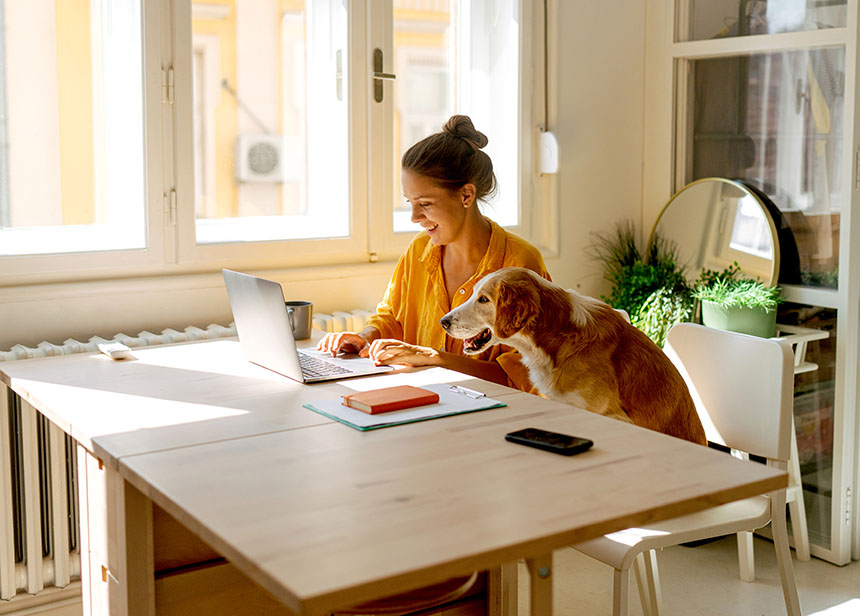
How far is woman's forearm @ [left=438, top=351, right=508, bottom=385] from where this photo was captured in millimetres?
2211

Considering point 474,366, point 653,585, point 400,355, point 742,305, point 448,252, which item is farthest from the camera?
point 742,305

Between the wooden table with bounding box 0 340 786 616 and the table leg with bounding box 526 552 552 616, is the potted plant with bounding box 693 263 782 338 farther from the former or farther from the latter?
the table leg with bounding box 526 552 552 616

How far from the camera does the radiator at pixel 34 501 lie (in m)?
2.41

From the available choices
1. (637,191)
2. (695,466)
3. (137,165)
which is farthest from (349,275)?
(695,466)

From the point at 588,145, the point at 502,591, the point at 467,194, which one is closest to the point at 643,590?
the point at 502,591

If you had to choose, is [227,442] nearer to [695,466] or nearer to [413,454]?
[413,454]

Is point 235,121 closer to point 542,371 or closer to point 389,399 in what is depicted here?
point 542,371

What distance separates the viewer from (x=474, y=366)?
7.52ft

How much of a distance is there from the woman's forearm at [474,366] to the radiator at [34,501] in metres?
1.01

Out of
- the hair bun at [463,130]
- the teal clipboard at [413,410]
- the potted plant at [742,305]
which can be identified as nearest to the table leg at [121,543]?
the teal clipboard at [413,410]

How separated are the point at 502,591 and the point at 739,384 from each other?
81cm

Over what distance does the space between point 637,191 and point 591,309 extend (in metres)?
1.56

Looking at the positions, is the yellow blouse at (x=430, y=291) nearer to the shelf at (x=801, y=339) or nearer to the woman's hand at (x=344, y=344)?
the woman's hand at (x=344, y=344)

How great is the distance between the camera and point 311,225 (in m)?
3.07
